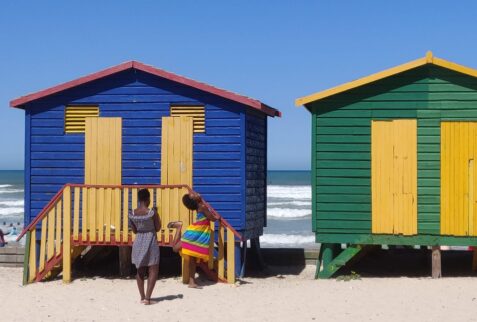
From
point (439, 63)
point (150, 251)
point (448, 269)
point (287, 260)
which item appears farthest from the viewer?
point (287, 260)

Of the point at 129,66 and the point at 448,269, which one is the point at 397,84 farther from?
the point at 129,66

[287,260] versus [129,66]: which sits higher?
[129,66]

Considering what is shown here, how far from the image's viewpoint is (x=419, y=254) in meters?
17.9

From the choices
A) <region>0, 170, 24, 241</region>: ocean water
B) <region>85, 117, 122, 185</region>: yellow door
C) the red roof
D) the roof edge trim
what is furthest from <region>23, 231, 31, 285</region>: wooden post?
<region>0, 170, 24, 241</region>: ocean water

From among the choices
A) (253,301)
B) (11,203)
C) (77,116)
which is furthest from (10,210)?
(253,301)

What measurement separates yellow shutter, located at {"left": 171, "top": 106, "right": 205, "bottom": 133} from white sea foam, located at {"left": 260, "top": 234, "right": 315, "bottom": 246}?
14.7 metres

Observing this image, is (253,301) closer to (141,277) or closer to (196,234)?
(196,234)

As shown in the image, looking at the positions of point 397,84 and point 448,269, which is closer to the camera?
point 397,84

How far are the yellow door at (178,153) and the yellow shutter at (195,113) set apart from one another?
90 mm

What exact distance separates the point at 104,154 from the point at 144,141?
0.81 m

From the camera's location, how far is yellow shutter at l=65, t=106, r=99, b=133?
14797 millimetres

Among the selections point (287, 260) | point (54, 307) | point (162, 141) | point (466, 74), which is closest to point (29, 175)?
point (162, 141)

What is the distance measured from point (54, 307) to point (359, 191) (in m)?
5.96

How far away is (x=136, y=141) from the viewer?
14.6m
